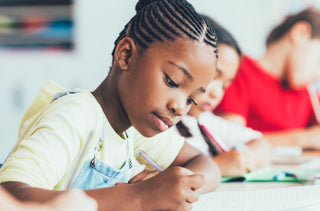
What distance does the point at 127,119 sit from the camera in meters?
0.55

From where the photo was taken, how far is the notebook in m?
0.49

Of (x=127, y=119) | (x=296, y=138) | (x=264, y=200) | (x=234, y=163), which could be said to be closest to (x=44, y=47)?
(x=296, y=138)

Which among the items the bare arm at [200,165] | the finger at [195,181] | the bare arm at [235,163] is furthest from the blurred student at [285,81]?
the finger at [195,181]

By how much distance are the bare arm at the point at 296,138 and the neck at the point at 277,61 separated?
0.95 ft

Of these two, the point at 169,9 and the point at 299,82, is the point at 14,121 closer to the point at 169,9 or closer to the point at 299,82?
the point at 299,82

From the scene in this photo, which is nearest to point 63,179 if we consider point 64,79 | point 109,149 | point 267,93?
point 109,149

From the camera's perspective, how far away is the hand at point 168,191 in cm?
40

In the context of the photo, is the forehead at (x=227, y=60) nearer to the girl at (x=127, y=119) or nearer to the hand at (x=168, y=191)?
A: the girl at (x=127, y=119)

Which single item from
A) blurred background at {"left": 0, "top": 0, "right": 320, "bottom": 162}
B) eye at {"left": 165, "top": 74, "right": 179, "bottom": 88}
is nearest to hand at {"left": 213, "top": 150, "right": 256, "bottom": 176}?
eye at {"left": 165, "top": 74, "right": 179, "bottom": 88}

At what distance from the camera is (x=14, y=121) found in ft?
7.14

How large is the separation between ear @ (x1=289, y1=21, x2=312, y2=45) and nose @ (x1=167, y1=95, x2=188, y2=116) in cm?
136

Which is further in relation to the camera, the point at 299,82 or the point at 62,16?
the point at 62,16

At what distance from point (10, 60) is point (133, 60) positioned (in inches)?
74.8

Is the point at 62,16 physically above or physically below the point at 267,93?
above
